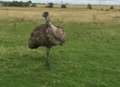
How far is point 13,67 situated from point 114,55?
4.09 metres

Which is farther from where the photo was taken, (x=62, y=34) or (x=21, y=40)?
(x=21, y=40)

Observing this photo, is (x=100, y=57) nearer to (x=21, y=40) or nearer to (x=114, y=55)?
(x=114, y=55)

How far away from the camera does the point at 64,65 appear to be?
14.4 meters

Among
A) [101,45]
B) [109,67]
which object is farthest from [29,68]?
[101,45]

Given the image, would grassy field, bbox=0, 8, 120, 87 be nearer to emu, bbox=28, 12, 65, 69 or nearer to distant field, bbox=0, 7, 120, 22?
emu, bbox=28, 12, 65, 69

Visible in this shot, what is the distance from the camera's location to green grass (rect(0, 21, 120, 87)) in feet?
41.0

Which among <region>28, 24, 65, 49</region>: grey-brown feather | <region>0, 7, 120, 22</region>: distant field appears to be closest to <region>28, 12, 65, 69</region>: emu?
<region>28, 24, 65, 49</region>: grey-brown feather

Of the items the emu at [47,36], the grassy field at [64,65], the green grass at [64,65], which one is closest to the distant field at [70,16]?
the grassy field at [64,65]

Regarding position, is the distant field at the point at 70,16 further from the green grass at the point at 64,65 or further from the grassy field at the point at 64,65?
the green grass at the point at 64,65

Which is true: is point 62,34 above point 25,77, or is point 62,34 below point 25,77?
above

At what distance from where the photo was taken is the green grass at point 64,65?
1249cm

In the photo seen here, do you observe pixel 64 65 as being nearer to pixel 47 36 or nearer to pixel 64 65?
pixel 64 65

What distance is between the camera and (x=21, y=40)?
803 inches

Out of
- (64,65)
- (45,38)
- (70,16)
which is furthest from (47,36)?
(70,16)
